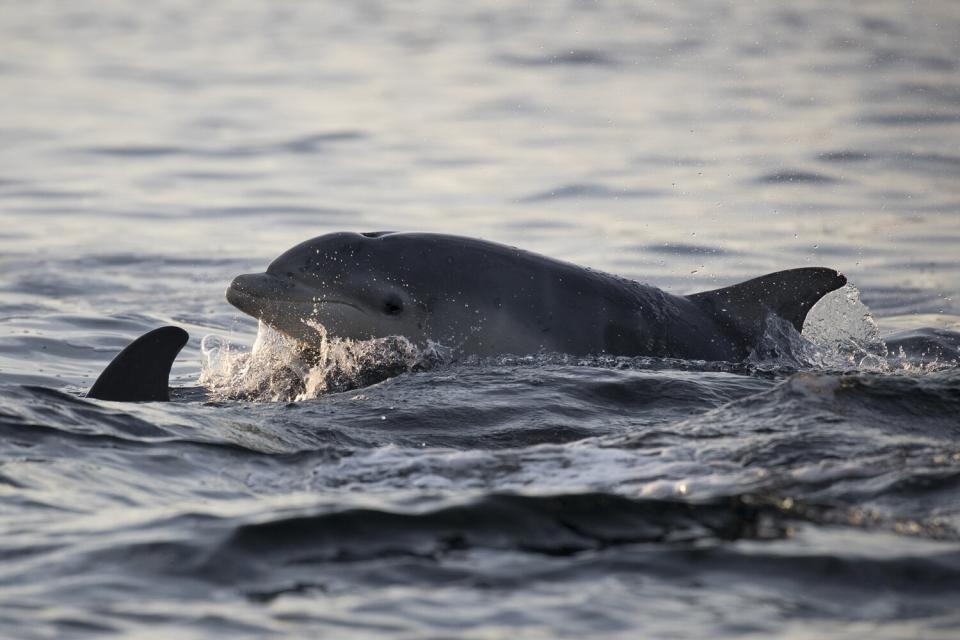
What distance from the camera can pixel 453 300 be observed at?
34.9ft

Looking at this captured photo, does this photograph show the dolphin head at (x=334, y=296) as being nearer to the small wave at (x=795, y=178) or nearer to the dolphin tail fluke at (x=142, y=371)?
the dolphin tail fluke at (x=142, y=371)

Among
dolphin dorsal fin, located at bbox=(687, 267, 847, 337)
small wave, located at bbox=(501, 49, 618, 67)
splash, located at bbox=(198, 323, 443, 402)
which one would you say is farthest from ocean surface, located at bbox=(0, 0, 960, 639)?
dolphin dorsal fin, located at bbox=(687, 267, 847, 337)

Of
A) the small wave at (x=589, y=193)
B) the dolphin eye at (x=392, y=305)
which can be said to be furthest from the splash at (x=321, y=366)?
the small wave at (x=589, y=193)

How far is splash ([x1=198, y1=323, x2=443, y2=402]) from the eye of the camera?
10344 mm

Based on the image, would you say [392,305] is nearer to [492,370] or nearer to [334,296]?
[334,296]

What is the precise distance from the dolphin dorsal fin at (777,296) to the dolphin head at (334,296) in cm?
247

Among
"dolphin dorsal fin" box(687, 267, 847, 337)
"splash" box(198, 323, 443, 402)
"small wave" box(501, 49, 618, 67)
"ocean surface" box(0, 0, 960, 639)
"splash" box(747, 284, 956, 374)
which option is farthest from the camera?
"small wave" box(501, 49, 618, 67)

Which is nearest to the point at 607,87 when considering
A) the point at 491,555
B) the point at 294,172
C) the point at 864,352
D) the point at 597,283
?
the point at 294,172

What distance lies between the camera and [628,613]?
585 cm

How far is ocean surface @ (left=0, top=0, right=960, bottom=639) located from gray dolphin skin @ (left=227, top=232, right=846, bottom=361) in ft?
0.72

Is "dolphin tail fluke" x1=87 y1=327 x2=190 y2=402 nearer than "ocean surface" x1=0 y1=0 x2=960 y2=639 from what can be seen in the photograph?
No

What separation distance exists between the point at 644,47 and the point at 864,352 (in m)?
23.7

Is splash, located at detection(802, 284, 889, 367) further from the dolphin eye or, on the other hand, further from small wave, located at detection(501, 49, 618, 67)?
small wave, located at detection(501, 49, 618, 67)

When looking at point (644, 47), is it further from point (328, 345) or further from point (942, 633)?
point (942, 633)
